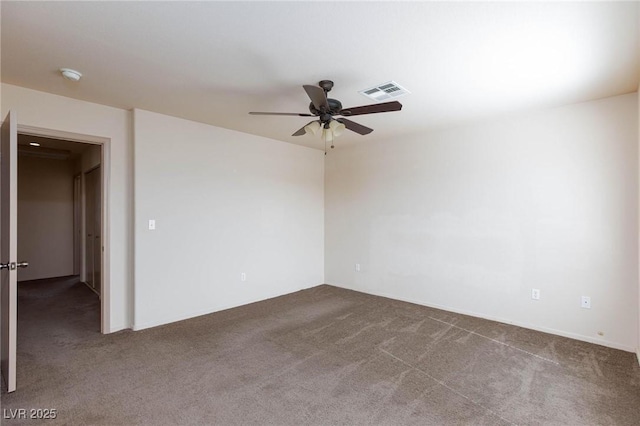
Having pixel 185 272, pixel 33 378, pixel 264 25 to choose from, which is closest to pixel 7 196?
pixel 33 378

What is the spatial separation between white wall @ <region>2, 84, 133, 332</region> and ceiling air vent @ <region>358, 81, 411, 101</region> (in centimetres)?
272

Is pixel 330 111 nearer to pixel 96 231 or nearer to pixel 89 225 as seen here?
pixel 96 231

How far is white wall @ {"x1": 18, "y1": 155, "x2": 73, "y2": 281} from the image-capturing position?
5.96 m

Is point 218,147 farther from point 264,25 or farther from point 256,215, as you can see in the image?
point 264,25

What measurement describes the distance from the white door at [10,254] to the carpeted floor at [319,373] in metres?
0.25

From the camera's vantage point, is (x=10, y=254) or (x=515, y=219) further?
(x=515, y=219)

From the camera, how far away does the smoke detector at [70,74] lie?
8.39ft

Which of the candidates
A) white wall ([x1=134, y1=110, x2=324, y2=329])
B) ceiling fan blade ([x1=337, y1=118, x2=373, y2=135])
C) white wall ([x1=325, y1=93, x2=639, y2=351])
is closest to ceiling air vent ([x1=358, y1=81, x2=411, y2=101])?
ceiling fan blade ([x1=337, y1=118, x2=373, y2=135])

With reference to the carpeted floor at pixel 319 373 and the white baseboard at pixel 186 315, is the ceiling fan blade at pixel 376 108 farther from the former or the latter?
the white baseboard at pixel 186 315

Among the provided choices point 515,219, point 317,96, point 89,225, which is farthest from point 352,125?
point 89,225

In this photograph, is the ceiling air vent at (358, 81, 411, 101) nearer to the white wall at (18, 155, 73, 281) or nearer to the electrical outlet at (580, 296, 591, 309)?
the electrical outlet at (580, 296, 591, 309)

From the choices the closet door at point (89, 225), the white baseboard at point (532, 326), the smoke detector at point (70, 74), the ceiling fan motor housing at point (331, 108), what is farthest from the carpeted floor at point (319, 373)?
the smoke detector at point (70, 74)

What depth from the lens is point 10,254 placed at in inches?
87.1

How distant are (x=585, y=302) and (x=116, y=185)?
5.19 m
